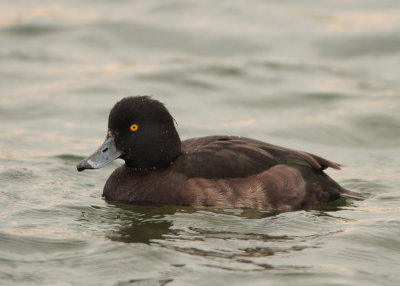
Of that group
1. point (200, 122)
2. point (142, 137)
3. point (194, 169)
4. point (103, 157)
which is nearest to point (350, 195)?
point (194, 169)

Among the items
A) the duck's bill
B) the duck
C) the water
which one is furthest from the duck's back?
the duck's bill

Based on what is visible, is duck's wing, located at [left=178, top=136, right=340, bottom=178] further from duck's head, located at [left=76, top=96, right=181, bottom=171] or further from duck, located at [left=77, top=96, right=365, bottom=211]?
duck's head, located at [left=76, top=96, right=181, bottom=171]

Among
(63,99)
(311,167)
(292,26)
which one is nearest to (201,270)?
(311,167)

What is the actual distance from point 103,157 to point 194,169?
0.94 metres

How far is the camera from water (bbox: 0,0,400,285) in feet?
24.4

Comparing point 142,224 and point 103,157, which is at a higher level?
point 103,157

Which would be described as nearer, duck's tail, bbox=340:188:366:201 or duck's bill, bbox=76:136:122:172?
duck's bill, bbox=76:136:122:172

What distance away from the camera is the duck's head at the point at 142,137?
8.93 metres

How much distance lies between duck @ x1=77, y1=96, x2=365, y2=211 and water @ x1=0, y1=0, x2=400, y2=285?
0.51 ft

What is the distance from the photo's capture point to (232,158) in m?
8.87

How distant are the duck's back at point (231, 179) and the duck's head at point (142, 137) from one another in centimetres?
14

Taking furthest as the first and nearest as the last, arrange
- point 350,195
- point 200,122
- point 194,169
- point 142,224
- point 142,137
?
point 200,122, point 350,195, point 142,137, point 194,169, point 142,224

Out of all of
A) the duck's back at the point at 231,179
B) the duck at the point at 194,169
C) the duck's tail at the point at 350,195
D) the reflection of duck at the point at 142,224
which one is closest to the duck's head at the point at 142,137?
the duck at the point at 194,169

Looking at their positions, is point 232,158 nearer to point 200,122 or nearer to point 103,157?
point 103,157
